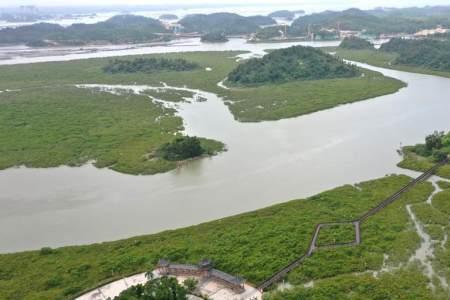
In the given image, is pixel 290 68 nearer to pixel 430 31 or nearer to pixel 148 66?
pixel 148 66

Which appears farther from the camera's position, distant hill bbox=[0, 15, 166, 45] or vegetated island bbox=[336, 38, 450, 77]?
distant hill bbox=[0, 15, 166, 45]

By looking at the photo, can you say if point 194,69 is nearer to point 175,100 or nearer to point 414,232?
point 175,100

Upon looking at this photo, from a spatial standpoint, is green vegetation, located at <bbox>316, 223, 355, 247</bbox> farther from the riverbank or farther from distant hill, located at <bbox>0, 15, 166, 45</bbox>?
distant hill, located at <bbox>0, 15, 166, 45</bbox>

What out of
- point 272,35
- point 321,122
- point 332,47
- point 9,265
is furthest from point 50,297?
point 272,35

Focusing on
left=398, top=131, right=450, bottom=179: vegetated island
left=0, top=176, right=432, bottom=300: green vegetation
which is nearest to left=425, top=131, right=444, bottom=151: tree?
left=398, top=131, right=450, bottom=179: vegetated island

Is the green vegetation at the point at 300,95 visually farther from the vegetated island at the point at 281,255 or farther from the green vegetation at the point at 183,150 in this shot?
the vegetated island at the point at 281,255

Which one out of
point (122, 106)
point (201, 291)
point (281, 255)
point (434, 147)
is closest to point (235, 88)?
point (122, 106)
